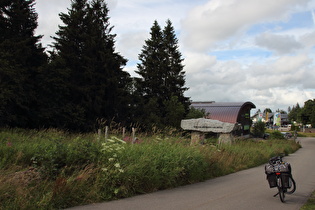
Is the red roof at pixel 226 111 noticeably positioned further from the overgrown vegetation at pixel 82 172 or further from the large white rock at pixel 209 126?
the overgrown vegetation at pixel 82 172

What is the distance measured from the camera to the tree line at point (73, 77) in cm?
2406

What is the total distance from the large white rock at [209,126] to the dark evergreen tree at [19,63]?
1326 cm

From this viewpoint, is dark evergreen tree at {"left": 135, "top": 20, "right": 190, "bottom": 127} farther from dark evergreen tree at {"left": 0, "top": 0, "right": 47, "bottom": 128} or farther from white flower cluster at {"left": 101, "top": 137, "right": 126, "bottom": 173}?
white flower cluster at {"left": 101, "top": 137, "right": 126, "bottom": 173}

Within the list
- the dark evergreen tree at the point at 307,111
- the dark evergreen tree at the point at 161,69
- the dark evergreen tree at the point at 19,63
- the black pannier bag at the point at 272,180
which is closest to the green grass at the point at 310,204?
the black pannier bag at the point at 272,180

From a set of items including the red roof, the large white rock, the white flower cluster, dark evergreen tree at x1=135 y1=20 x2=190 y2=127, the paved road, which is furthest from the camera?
the red roof

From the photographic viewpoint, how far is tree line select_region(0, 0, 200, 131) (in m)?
24.1

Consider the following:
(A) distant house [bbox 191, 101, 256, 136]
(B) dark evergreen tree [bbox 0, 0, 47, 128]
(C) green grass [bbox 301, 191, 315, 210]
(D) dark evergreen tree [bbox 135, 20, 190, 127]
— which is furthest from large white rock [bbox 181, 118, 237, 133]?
(A) distant house [bbox 191, 101, 256, 136]

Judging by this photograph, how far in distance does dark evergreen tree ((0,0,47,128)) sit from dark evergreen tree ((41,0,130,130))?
221 cm

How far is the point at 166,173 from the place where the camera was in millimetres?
8109

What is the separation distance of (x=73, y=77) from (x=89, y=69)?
87.6 inches

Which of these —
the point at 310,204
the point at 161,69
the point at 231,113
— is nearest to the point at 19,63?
the point at 161,69

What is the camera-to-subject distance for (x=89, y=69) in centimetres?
2897

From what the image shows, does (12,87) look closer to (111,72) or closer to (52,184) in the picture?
(111,72)

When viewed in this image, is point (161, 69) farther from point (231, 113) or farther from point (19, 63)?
point (231, 113)
